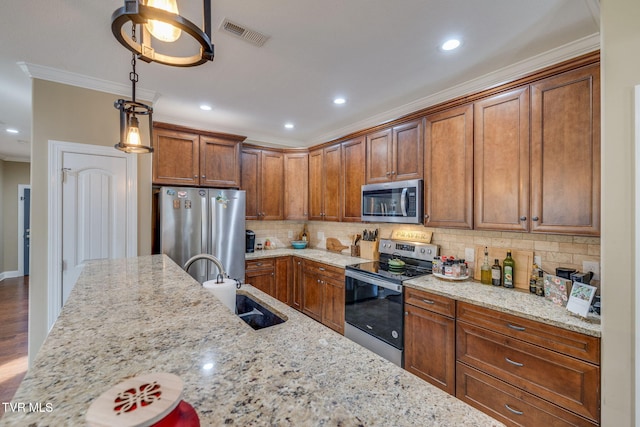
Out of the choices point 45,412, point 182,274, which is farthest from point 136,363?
point 182,274

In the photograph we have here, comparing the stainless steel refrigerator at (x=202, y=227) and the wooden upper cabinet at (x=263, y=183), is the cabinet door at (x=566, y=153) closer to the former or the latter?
the stainless steel refrigerator at (x=202, y=227)

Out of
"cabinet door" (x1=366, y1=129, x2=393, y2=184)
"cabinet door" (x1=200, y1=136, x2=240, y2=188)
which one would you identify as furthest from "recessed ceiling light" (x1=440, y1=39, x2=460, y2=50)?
"cabinet door" (x1=200, y1=136, x2=240, y2=188)

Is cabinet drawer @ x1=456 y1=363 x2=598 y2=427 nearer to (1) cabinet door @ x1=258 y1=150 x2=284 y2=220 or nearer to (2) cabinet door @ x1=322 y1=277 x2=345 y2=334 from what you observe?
(2) cabinet door @ x1=322 y1=277 x2=345 y2=334

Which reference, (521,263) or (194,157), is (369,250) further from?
(194,157)

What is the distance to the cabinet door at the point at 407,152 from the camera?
9.05 ft

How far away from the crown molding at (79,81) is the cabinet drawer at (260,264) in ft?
7.04

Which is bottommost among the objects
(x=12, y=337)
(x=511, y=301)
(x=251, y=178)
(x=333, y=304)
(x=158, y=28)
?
(x=12, y=337)

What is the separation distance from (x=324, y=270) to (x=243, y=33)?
2557 mm

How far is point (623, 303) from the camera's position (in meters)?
1.35

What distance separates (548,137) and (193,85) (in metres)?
2.93

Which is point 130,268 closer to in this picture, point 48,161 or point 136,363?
point 136,363

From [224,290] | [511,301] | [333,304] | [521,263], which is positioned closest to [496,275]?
[521,263]

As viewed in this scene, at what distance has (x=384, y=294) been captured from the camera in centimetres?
260

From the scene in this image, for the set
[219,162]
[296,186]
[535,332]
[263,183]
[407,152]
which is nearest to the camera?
[535,332]
